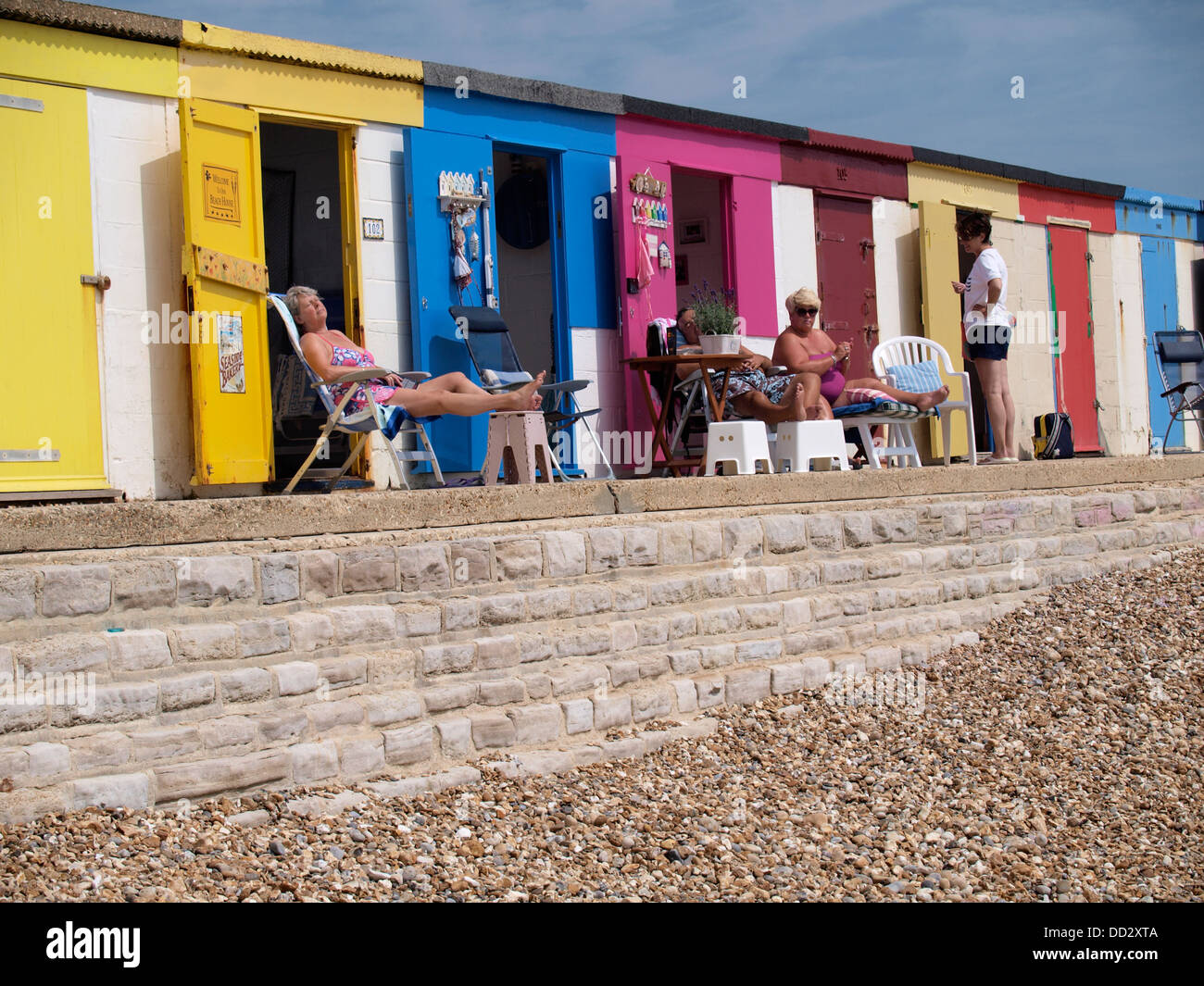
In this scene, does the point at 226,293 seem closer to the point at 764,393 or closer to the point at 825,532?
the point at 764,393

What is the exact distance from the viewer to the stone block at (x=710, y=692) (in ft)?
15.9

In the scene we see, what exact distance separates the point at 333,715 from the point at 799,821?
1.57m

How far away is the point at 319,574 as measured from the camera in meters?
3.86

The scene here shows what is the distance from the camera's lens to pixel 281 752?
3.63 metres

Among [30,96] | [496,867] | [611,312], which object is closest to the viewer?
[496,867]

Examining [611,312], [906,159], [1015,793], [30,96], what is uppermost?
[906,159]

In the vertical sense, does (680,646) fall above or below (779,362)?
below

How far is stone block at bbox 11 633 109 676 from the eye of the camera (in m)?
3.25

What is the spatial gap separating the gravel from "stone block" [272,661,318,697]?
0.30 m

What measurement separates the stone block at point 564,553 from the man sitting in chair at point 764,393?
2.25 meters

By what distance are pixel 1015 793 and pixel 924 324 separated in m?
6.47

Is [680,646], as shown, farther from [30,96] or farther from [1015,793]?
[30,96]

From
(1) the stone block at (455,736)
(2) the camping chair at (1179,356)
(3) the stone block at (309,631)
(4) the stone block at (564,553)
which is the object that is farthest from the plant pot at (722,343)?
(2) the camping chair at (1179,356)
